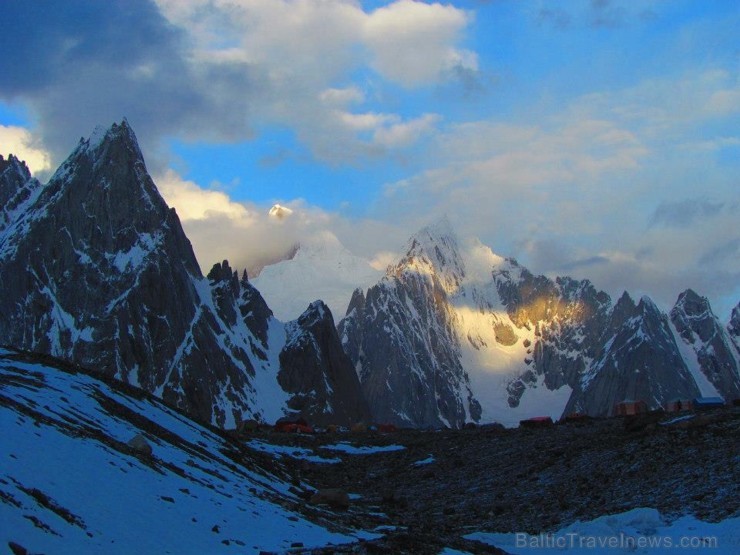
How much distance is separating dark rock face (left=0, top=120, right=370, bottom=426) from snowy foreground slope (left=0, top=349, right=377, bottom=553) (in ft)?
423

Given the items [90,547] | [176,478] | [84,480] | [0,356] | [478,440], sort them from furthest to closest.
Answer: [478,440] → [0,356] → [176,478] → [84,480] → [90,547]

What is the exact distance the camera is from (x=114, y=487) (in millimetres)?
27906

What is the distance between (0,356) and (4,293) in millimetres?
141420

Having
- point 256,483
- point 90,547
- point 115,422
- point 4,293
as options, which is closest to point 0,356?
point 115,422

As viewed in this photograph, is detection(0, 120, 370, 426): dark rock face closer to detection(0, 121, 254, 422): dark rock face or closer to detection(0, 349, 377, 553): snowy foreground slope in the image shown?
detection(0, 121, 254, 422): dark rock face

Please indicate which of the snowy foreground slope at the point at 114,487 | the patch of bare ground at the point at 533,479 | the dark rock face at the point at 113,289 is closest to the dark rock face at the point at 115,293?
the dark rock face at the point at 113,289

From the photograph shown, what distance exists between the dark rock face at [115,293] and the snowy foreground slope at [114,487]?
12902 cm

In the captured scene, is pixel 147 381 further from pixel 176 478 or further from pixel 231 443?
pixel 176 478

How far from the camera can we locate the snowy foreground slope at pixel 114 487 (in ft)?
76.8

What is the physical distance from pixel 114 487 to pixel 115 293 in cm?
15716

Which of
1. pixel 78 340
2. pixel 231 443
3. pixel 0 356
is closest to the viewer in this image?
pixel 0 356

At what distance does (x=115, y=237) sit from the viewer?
189250mm

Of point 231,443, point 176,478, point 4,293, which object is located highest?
point 4,293

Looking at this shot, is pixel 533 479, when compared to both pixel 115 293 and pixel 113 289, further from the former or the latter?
pixel 113 289
